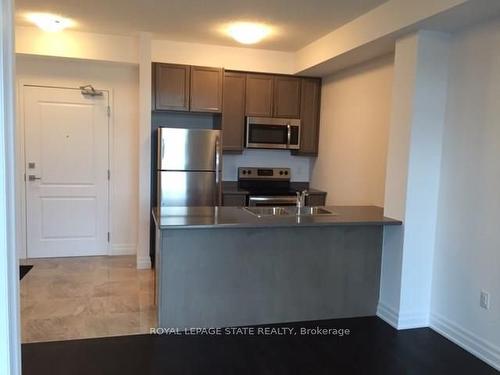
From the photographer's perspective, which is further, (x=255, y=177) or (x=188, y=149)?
(x=255, y=177)

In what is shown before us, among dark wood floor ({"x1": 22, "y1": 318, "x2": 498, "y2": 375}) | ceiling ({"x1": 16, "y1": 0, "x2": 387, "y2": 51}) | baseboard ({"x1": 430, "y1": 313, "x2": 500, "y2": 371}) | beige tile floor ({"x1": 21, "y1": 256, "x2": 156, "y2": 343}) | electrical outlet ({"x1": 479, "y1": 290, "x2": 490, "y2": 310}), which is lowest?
dark wood floor ({"x1": 22, "y1": 318, "x2": 498, "y2": 375})

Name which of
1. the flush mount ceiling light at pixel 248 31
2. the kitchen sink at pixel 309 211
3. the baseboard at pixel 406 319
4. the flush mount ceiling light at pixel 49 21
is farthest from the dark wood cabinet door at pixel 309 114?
the flush mount ceiling light at pixel 49 21

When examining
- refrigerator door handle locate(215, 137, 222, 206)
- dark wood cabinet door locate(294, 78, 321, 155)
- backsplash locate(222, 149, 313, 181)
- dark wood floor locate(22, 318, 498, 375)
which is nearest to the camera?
dark wood floor locate(22, 318, 498, 375)

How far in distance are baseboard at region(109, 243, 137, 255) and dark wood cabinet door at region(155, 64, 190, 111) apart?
1835 millimetres

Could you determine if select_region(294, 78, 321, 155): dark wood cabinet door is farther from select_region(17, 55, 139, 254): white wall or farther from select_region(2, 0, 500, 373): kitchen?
select_region(17, 55, 139, 254): white wall

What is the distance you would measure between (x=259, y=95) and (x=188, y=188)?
1442 millimetres

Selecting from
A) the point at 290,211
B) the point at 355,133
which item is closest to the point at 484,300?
the point at 290,211

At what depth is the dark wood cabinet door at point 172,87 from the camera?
4.55 m

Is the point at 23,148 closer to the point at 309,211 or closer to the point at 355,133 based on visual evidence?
the point at 309,211

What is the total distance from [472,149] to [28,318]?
3628mm

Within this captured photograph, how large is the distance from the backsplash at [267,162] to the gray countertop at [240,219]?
5.48 feet

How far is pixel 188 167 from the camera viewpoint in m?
4.46

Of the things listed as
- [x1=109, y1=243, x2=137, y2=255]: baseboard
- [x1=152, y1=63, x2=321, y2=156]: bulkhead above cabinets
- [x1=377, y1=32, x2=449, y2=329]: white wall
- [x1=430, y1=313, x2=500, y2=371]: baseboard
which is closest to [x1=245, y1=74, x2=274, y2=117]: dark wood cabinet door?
[x1=152, y1=63, x2=321, y2=156]: bulkhead above cabinets

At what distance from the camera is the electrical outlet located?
2806 millimetres
